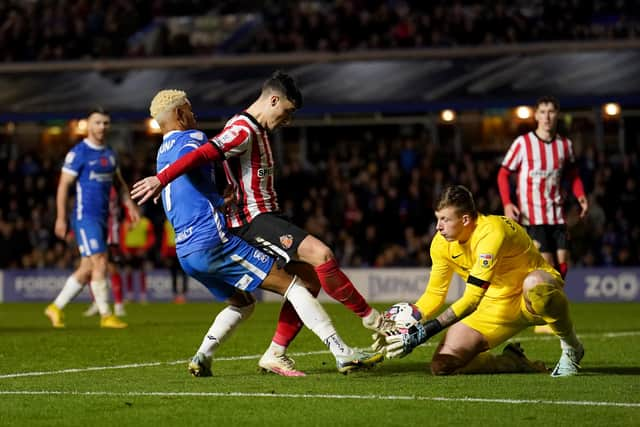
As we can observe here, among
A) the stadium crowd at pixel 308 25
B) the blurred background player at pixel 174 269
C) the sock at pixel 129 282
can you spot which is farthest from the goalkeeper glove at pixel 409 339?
the stadium crowd at pixel 308 25

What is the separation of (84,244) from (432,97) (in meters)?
14.5

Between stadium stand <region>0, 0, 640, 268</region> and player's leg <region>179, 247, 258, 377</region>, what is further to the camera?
stadium stand <region>0, 0, 640, 268</region>

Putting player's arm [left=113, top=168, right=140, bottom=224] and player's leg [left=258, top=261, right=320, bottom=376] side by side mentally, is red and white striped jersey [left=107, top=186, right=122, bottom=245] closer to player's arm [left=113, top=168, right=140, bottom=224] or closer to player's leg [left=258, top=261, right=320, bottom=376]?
player's arm [left=113, top=168, right=140, bottom=224]

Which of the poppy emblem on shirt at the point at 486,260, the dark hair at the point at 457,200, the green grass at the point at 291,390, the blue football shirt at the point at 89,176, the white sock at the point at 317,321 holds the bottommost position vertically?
the green grass at the point at 291,390

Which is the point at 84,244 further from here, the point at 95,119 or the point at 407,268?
the point at 407,268

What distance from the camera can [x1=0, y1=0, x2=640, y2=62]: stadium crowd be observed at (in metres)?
28.8

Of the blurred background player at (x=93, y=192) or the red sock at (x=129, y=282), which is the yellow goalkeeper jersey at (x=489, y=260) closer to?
the blurred background player at (x=93, y=192)

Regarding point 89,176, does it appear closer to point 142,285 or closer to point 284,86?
point 284,86

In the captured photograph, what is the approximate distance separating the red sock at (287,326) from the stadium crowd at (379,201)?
15.3 m

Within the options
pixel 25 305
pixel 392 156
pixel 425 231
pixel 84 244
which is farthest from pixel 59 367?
pixel 392 156

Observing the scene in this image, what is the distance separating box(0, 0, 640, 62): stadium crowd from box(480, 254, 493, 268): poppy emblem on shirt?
2065 cm

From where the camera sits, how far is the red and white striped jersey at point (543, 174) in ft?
45.3

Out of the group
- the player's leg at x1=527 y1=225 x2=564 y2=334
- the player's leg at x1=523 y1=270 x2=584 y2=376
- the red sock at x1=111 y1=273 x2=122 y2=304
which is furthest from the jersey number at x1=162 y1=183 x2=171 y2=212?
the red sock at x1=111 y1=273 x2=122 y2=304

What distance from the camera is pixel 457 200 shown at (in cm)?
856
